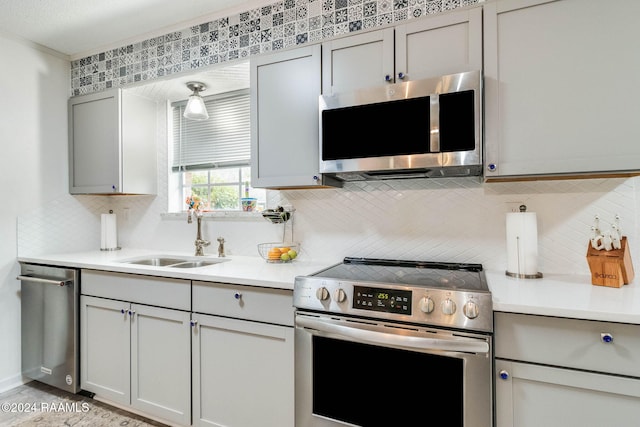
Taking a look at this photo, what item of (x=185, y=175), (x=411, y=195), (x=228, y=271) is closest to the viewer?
(x=228, y=271)

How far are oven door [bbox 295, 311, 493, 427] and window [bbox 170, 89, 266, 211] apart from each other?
128 cm

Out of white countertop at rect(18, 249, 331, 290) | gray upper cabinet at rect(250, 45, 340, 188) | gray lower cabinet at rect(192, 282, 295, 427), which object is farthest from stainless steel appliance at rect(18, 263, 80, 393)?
gray upper cabinet at rect(250, 45, 340, 188)

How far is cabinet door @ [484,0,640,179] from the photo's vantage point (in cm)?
136

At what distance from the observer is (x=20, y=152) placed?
2.49 metres

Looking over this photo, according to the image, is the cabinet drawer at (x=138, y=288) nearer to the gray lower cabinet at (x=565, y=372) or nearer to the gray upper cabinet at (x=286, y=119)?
the gray upper cabinet at (x=286, y=119)

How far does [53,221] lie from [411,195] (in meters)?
2.73

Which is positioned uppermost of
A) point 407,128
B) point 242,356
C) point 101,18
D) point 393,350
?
point 101,18

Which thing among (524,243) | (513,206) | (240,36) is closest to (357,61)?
(240,36)

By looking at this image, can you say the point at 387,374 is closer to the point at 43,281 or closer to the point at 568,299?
the point at 568,299

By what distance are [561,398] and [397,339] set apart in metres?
0.57

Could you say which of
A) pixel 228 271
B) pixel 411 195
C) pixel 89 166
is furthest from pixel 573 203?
pixel 89 166

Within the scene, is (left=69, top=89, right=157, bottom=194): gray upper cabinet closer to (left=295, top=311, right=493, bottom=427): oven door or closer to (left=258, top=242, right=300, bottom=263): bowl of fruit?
(left=258, top=242, right=300, bottom=263): bowl of fruit

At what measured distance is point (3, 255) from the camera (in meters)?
2.40

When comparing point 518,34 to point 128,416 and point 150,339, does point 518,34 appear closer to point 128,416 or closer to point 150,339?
point 150,339
